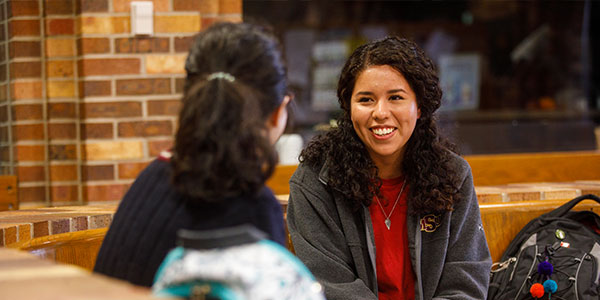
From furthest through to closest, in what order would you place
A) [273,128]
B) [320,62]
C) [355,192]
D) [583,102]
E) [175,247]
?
1. [583,102]
2. [320,62]
3. [355,192]
4. [273,128]
5. [175,247]

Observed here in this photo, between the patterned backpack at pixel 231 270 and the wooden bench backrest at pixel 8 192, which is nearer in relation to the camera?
the patterned backpack at pixel 231 270

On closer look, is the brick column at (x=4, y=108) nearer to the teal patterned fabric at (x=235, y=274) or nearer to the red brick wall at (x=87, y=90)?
the red brick wall at (x=87, y=90)

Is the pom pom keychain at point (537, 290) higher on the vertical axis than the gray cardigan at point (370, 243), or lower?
lower

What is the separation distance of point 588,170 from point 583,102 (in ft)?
11.4

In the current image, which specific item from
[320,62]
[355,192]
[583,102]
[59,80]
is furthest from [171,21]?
[583,102]

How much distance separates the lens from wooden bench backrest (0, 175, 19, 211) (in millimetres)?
2457

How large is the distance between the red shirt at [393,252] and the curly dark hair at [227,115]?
86 centimetres

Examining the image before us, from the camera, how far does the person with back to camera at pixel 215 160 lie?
3.67ft

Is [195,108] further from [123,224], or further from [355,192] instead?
[355,192]

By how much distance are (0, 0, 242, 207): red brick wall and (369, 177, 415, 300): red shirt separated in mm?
1148

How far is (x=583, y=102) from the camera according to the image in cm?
637

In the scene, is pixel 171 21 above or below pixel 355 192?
above

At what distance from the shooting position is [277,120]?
1.27 meters

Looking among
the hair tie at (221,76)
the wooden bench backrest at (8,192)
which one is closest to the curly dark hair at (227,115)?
the hair tie at (221,76)
